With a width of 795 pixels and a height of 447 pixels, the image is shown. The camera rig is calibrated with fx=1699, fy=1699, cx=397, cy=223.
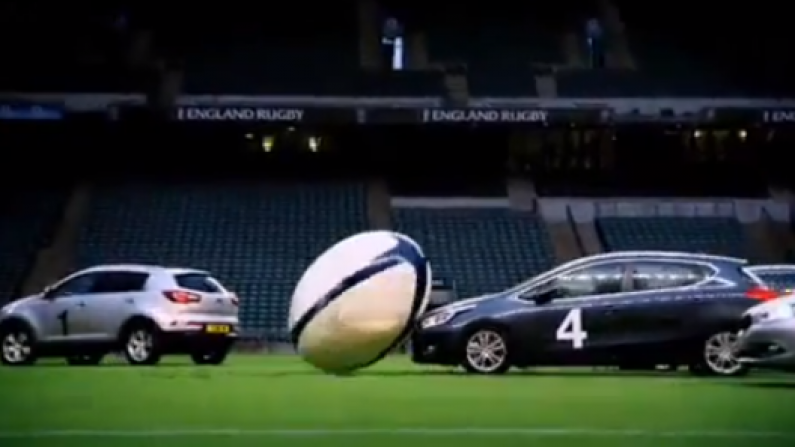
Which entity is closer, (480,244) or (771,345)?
(771,345)

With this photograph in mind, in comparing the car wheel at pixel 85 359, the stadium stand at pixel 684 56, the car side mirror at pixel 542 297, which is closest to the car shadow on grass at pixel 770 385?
the car side mirror at pixel 542 297

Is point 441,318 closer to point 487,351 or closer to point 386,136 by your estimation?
point 487,351

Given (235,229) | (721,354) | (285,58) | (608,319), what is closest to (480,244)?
(235,229)

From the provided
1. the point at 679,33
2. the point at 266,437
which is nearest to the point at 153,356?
the point at 266,437

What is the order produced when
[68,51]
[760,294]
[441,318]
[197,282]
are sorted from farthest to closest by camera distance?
[68,51] → [197,282] → [441,318] → [760,294]

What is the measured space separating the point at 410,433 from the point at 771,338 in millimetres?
7860

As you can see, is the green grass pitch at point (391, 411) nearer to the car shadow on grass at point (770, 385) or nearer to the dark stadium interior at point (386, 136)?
the car shadow on grass at point (770, 385)

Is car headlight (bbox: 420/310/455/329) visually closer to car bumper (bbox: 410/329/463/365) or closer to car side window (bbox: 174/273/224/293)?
car bumper (bbox: 410/329/463/365)

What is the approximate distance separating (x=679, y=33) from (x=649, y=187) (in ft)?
15.2

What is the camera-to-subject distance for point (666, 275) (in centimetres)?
2209

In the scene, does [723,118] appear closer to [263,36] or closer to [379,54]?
[379,54]

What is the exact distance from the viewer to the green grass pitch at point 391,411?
11.0m

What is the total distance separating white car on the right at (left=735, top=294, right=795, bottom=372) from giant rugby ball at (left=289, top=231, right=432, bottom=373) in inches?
142

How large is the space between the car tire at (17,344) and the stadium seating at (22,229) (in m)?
13.6
